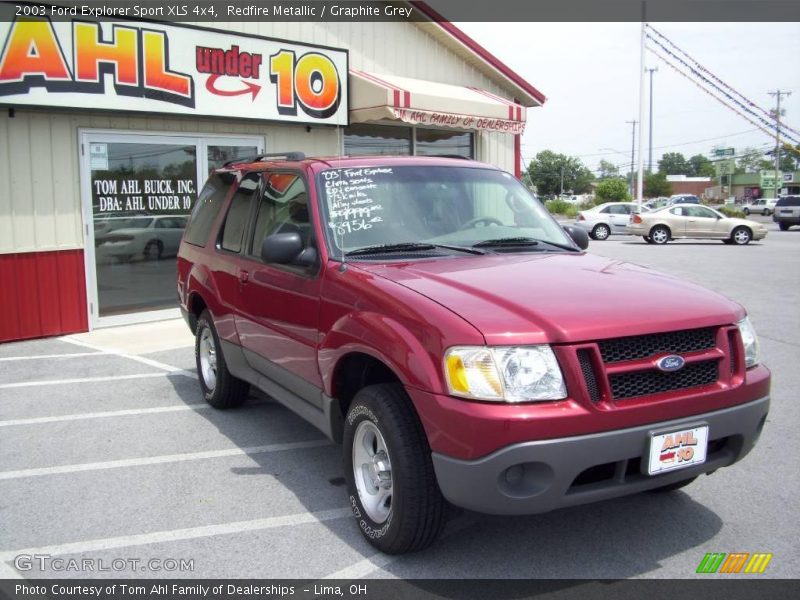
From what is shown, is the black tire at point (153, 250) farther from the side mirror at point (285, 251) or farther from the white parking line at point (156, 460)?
the side mirror at point (285, 251)

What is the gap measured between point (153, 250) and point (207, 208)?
430 cm

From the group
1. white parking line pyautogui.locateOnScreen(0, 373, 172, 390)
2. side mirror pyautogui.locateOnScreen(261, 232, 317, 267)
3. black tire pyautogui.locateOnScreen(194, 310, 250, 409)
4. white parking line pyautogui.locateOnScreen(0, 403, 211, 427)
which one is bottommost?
white parking line pyautogui.locateOnScreen(0, 403, 211, 427)

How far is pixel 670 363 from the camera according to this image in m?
3.17

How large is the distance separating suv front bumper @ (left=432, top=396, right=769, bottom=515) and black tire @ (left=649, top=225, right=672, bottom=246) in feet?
78.3

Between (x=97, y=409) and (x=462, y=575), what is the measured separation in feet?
12.9

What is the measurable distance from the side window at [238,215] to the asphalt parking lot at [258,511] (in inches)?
54.8

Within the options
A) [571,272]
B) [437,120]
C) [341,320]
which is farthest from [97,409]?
[437,120]

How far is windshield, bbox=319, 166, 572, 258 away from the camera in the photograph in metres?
4.26

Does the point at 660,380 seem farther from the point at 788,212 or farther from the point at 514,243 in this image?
the point at 788,212

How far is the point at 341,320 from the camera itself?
12.5ft

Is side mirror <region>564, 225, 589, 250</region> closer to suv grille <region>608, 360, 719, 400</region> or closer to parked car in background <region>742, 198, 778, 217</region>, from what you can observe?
suv grille <region>608, 360, 719, 400</region>

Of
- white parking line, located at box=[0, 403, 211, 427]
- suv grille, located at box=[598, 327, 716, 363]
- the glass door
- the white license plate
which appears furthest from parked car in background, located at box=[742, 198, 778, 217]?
the white license plate

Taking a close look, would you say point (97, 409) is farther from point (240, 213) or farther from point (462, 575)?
point (462, 575)

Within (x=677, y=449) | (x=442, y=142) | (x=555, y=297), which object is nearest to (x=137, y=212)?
(x=442, y=142)
